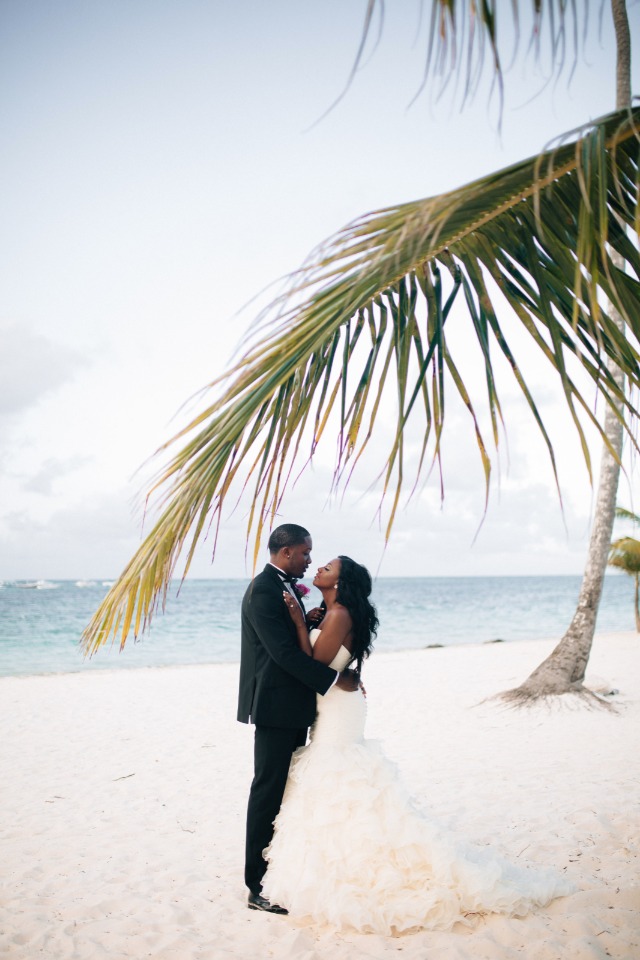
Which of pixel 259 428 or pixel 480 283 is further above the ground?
pixel 480 283

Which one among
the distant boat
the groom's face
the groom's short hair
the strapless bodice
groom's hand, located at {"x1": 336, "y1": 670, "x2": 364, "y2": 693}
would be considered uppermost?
the groom's short hair

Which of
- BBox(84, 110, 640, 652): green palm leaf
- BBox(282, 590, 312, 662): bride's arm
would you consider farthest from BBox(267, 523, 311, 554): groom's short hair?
BBox(84, 110, 640, 652): green palm leaf

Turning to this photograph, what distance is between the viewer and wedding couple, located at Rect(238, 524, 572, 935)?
3.60 m

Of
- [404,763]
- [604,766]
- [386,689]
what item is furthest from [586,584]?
[386,689]

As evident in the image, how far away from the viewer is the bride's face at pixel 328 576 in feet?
13.0

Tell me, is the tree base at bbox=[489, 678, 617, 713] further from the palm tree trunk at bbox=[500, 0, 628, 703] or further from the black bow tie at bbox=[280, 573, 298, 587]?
the black bow tie at bbox=[280, 573, 298, 587]

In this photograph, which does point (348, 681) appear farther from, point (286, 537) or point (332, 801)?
point (286, 537)

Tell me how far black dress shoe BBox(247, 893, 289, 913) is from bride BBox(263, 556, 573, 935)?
0.09m

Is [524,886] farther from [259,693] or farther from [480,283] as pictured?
[480,283]

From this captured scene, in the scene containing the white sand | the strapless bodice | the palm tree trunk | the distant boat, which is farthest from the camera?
the distant boat

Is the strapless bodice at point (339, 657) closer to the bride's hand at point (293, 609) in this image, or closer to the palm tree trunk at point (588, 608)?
the bride's hand at point (293, 609)

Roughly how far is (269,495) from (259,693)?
201 centimetres

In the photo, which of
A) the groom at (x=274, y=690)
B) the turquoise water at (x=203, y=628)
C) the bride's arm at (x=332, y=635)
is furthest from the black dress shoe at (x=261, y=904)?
the turquoise water at (x=203, y=628)

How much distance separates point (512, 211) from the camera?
201cm
